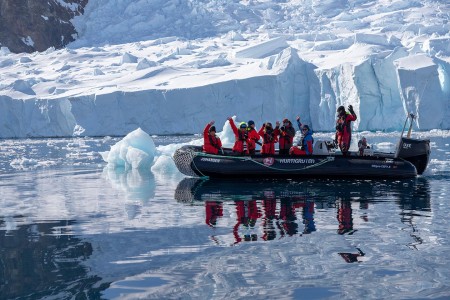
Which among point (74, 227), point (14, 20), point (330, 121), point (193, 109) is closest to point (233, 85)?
point (193, 109)

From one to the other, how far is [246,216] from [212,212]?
711mm

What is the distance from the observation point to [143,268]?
6184mm

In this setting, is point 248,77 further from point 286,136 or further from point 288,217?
point 288,217

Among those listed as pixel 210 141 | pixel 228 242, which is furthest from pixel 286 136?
pixel 228 242

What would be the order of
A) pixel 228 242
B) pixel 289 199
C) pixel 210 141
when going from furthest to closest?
pixel 210 141 → pixel 289 199 → pixel 228 242

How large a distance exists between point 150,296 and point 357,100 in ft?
103

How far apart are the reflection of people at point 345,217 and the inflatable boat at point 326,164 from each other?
11.1 feet

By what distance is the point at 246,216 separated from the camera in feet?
30.1

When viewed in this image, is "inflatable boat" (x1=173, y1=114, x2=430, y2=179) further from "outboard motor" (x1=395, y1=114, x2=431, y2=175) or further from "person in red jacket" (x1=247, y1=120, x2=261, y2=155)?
"person in red jacket" (x1=247, y1=120, x2=261, y2=155)

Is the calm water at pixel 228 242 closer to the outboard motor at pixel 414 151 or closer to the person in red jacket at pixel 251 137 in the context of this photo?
the outboard motor at pixel 414 151

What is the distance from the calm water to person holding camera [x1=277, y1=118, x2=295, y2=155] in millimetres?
1832

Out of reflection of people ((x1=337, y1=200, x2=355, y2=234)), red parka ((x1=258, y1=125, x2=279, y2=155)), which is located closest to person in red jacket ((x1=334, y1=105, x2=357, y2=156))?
red parka ((x1=258, y1=125, x2=279, y2=155))

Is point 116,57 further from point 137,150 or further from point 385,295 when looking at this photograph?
point 385,295

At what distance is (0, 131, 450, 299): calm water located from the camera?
18.2ft
